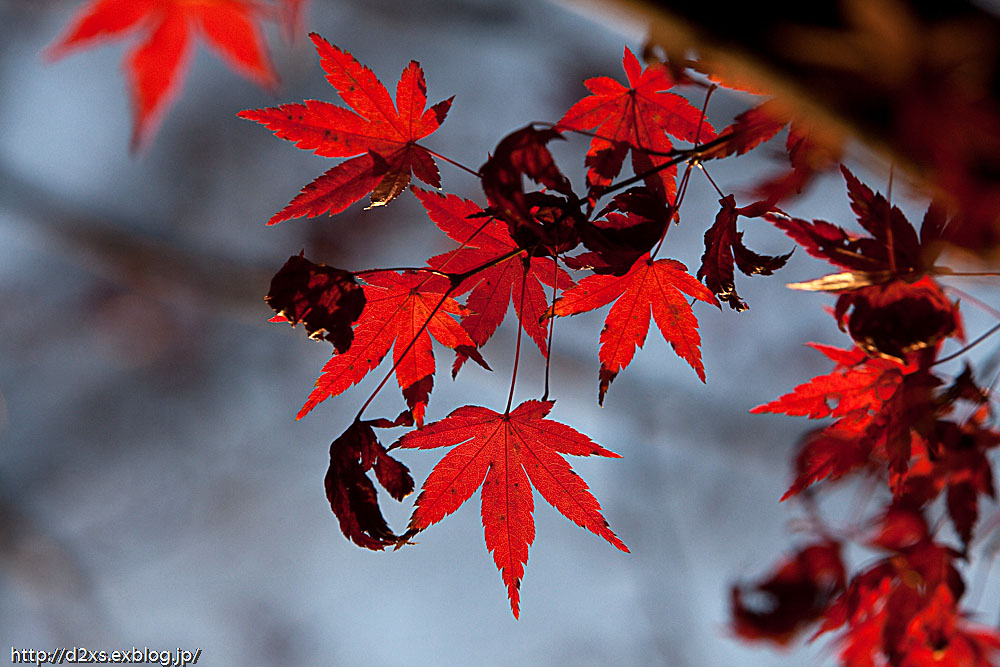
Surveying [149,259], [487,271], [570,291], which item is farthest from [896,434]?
[149,259]

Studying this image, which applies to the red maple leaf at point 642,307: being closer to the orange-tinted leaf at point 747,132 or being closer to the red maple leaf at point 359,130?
the orange-tinted leaf at point 747,132

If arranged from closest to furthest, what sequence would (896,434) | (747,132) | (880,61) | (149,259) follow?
(880,61) < (747,132) < (896,434) < (149,259)

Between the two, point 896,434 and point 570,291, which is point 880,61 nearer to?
point 570,291

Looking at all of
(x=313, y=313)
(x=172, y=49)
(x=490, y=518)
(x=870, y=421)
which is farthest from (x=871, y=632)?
(x=172, y=49)

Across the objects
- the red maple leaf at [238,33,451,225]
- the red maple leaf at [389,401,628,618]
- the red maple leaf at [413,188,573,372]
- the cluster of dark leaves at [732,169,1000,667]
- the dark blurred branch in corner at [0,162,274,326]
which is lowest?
the cluster of dark leaves at [732,169,1000,667]

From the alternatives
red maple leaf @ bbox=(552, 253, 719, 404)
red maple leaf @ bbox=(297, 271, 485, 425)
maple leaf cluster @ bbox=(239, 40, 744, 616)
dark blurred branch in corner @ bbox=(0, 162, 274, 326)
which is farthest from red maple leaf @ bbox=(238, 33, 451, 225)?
dark blurred branch in corner @ bbox=(0, 162, 274, 326)

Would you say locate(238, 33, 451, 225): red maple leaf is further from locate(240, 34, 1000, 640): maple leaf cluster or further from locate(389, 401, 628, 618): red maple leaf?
locate(389, 401, 628, 618): red maple leaf

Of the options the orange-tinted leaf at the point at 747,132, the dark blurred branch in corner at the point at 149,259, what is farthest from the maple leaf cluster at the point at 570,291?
the dark blurred branch in corner at the point at 149,259

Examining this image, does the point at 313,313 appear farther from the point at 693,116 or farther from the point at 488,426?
the point at 693,116
